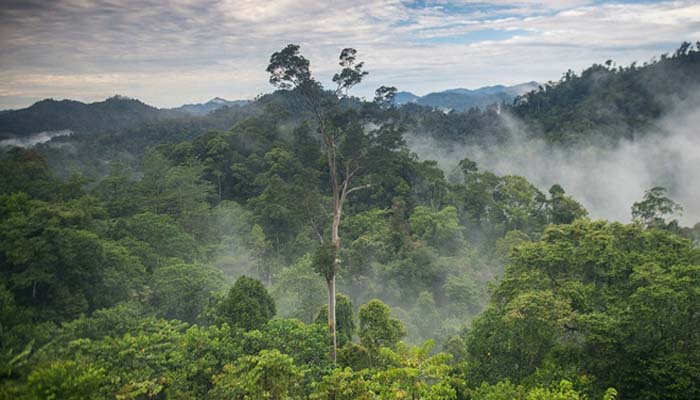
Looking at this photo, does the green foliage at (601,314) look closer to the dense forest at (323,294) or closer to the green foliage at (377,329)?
the dense forest at (323,294)

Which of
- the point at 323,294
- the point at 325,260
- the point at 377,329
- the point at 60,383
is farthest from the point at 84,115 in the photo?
the point at 60,383

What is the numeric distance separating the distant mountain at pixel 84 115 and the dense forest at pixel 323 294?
160 ft

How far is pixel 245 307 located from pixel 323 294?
709 centimetres

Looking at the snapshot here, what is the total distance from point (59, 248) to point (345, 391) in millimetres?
10809

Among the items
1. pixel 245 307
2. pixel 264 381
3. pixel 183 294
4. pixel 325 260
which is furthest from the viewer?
pixel 183 294

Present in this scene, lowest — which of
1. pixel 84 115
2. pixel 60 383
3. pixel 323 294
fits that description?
pixel 323 294

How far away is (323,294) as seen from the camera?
1959 centimetres

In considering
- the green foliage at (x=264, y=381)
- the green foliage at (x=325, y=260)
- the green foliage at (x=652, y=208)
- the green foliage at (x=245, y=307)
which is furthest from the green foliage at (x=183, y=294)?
the green foliage at (x=652, y=208)

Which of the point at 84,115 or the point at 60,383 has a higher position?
the point at 84,115

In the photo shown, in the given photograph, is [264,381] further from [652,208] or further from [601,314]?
[652,208]

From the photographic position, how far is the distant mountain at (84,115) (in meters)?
71.7

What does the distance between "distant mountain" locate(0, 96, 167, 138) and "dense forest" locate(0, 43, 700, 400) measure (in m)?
48.9

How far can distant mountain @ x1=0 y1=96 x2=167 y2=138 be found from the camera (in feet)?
235

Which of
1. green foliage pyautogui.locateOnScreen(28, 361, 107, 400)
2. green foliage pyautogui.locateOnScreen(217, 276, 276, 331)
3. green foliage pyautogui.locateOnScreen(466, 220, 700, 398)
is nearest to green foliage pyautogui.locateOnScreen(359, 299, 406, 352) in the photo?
green foliage pyautogui.locateOnScreen(466, 220, 700, 398)
